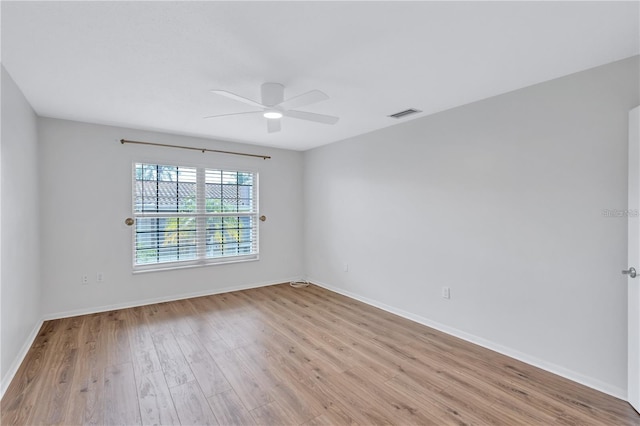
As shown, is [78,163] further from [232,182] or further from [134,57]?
[134,57]

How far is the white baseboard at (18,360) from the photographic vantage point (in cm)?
223

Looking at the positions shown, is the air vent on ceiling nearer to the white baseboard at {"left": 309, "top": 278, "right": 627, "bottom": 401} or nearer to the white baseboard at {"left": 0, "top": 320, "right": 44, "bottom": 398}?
the white baseboard at {"left": 309, "top": 278, "right": 627, "bottom": 401}

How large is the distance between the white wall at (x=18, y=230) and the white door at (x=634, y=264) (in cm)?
443

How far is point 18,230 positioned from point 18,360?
111cm

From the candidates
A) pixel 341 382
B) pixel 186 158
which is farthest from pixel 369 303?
pixel 186 158

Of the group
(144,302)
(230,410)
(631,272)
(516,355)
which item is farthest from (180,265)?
(631,272)

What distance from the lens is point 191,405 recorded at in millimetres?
2076

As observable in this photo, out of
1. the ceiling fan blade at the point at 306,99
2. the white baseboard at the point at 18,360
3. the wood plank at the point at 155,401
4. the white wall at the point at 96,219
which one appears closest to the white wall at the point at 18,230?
the white baseboard at the point at 18,360

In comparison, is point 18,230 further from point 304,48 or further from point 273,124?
point 304,48

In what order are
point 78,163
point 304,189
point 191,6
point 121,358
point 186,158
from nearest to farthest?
point 191,6
point 121,358
point 78,163
point 186,158
point 304,189

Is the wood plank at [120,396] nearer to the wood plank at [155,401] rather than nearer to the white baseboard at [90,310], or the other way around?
the wood plank at [155,401]

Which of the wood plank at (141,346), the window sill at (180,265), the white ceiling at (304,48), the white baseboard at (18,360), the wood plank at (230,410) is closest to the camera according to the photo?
the white ceiling at (304,48)

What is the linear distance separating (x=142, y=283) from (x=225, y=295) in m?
1.16

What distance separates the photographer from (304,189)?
18.6 feet
